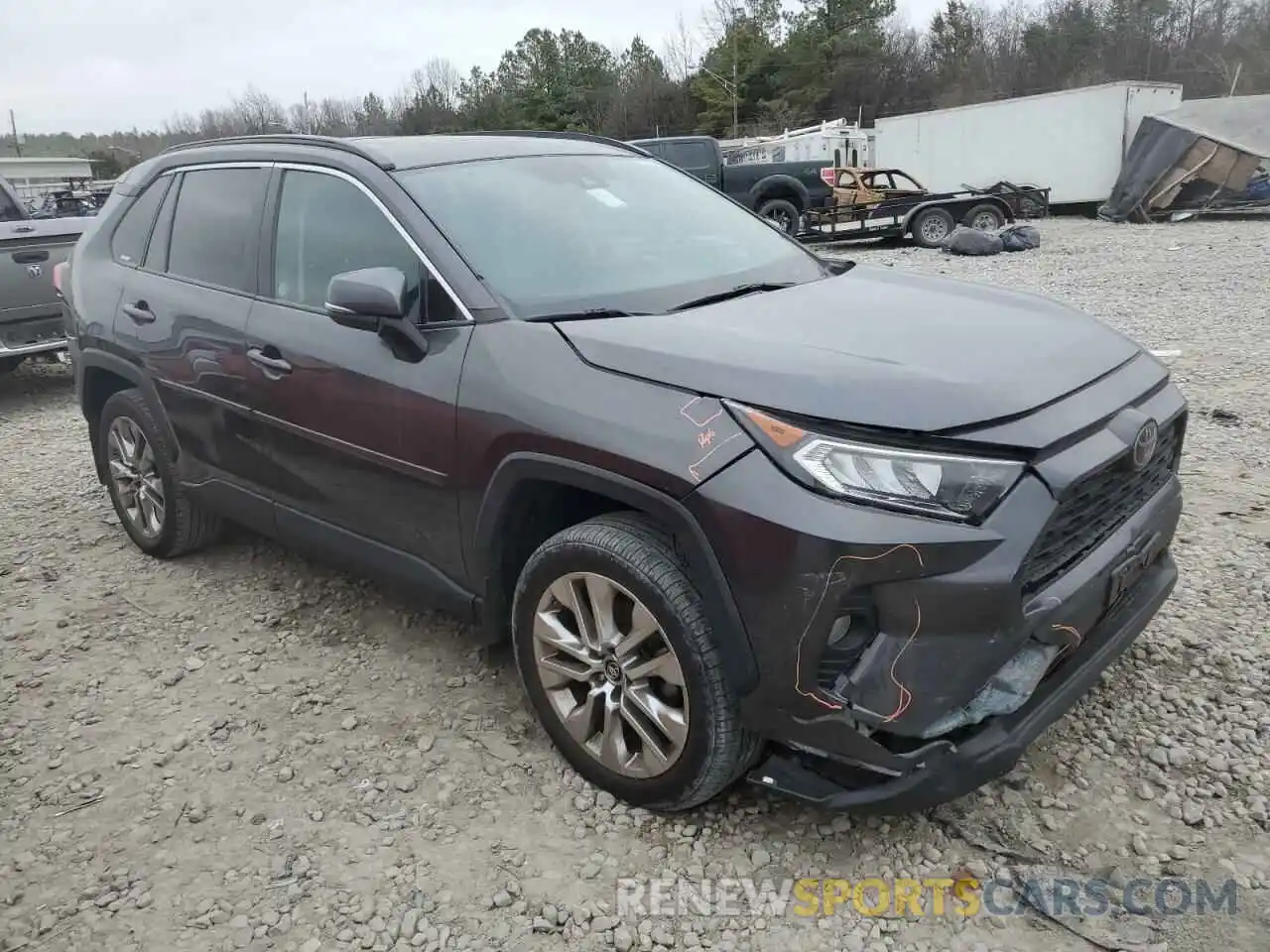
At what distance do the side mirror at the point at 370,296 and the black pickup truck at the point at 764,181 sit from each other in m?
16.0

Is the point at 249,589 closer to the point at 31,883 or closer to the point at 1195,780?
the point at 31,883

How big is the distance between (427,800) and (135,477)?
2562 mm

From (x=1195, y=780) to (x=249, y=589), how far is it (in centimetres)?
362

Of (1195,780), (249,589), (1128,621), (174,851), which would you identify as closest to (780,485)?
(1128,621)

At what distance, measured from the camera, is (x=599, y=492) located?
8.30 ft

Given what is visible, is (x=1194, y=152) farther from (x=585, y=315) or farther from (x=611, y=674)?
(x=611, y=674)

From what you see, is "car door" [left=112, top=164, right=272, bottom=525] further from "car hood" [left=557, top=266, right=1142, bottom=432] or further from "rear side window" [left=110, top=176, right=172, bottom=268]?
"car hood" [left=557, top=266, right=1142, bottom=432]

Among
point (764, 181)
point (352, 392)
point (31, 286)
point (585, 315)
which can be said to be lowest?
point (764, 181)

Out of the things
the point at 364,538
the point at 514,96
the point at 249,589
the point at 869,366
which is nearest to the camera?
the point at 869,366

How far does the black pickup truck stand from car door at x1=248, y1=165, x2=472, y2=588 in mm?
15438

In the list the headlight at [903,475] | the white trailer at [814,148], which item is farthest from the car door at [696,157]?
the headlight at [903,475]

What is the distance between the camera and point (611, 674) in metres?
2.66

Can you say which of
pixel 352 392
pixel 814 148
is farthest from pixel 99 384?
pixel 814 148

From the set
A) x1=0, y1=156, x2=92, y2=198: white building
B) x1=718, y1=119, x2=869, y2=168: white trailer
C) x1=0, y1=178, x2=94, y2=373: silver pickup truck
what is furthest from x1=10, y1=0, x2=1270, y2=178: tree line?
x1=0, y1=178, x2=94, y2=373: silver pickup truck
